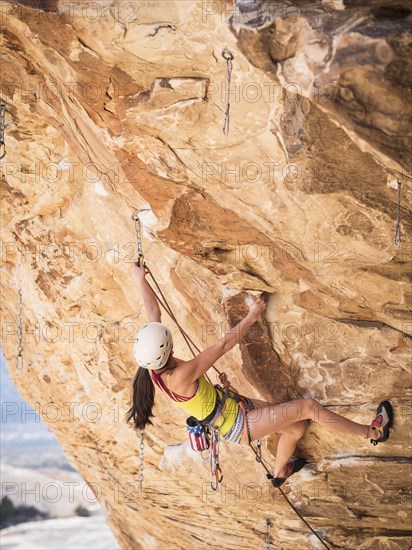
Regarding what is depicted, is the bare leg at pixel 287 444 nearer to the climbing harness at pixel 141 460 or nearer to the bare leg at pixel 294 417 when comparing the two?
the bare leg at pixel 294 417

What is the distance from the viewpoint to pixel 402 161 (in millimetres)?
4172

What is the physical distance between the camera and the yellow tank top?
5.17 meters

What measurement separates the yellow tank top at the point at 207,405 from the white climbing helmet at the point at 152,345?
232 mm

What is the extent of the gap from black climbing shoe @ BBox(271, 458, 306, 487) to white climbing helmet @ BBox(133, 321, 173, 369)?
1.77m

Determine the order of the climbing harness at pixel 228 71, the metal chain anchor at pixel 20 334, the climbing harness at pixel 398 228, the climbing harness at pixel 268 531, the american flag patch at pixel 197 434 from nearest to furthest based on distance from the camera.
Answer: the climbing harness at pixel 228 71, the climbing harness at pixel 398 228, the american flag patch at pixel 197 434, the climbing harness at pixel 268 531, the metal chain anchor at pixel 20 334

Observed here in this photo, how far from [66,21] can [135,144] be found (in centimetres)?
96

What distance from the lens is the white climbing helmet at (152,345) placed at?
479 cm

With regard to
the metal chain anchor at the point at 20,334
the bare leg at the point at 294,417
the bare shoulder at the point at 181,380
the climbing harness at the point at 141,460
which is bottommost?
the climbing harness at the point at 141,460

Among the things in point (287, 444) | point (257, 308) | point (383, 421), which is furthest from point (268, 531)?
point (257, 308)

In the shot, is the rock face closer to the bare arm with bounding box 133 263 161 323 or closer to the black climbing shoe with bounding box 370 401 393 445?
the black climbing shoe with bounding box 370 401 393 445

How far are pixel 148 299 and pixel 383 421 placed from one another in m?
2.09

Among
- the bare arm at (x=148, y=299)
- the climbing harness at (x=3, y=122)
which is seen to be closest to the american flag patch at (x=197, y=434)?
the bare arm at (x=148, y=299)

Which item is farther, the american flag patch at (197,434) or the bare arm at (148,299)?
the american flag patch at (197,434)

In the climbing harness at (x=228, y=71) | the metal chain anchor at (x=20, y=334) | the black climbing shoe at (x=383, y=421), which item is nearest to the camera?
the climbing harness at (x=228, y=71)
